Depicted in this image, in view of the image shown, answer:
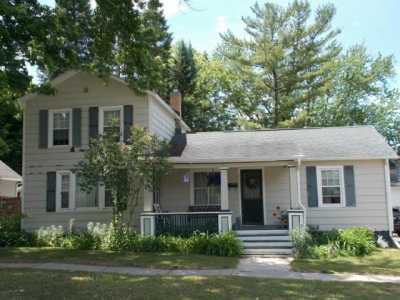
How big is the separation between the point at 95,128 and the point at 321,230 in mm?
9379

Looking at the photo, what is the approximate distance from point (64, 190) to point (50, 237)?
1.93 meters

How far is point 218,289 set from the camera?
7.51m

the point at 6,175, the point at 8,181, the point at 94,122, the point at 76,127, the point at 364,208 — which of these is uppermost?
the point at 94,122

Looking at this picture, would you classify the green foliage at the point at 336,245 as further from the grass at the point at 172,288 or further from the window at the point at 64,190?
the window at the point at 64,190

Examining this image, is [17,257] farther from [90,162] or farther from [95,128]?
[95,128]

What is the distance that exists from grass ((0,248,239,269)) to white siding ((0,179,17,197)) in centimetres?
1454

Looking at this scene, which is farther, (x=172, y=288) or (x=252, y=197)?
(x=252, y=197)

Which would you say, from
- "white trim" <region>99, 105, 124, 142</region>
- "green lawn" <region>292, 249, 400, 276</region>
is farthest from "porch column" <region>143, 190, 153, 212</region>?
"green lawn" <region>292, 249, 400, 276</region>

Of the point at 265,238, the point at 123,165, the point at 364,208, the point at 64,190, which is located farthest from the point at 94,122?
the point at 364,208

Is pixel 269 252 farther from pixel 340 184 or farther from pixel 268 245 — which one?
pixel 340 184

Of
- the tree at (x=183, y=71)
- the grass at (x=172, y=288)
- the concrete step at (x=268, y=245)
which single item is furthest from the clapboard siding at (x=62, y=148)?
the tree at (x=183, y=71)

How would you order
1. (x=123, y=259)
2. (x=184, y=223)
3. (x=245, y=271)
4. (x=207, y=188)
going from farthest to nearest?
(x=207, y=188), (x=184, y=223), (x=123, y=259), (x=245, y=271)

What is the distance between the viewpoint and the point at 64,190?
1526 cm

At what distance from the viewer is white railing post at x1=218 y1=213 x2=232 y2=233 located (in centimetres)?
1323
